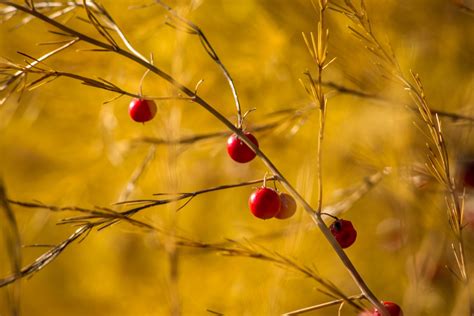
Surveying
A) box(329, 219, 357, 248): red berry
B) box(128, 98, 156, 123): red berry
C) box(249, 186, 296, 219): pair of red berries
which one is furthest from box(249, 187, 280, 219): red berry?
box(128, 98, 156, 123): red berry

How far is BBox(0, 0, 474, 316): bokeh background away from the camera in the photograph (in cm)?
159

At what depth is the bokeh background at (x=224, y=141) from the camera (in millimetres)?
1588

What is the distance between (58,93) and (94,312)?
0.94 m

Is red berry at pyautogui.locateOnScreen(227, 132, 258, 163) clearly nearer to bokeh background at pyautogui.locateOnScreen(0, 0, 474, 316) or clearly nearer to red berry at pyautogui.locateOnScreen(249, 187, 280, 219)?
red berry at pyautogui.locateOnScreen(249, 187, 280, 219)

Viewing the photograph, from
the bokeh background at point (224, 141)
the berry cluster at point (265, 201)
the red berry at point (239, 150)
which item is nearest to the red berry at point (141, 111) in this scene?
the berry cluster at point (265, 201)

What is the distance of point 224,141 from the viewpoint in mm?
1451

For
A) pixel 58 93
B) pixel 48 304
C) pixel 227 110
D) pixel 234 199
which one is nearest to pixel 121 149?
pixel 227 110

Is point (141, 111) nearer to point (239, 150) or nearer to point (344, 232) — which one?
point (239, 150)

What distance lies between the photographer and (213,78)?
6.77 feet

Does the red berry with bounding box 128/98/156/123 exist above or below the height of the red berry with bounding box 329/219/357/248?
above

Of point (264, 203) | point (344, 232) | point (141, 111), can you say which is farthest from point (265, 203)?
point (141, 111)

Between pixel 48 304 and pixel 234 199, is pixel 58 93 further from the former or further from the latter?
pixel 48 304

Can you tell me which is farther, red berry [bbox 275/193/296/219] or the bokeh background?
the bokeh background

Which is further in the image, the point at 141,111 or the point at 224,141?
the point at 224,141
